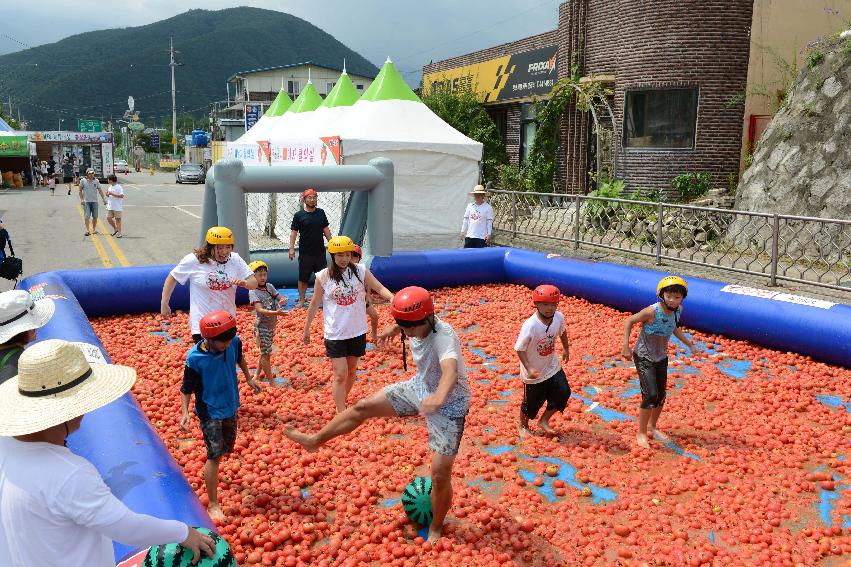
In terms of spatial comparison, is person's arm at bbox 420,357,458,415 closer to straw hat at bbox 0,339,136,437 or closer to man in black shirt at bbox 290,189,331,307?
straw hat at bbox 0,339,136,437

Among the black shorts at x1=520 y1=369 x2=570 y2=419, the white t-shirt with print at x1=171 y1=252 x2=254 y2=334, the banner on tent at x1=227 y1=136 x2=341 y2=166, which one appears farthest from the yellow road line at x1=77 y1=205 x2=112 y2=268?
the black shorts at x1=520 y1=369 x2=570 y2=419

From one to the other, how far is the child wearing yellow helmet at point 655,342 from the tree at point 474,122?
22.0 m

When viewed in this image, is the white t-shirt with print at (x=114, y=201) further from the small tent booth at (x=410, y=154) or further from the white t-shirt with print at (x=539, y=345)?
the white t-shirt with print at (x=539, y=345)

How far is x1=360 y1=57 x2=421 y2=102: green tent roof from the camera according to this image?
59.6ft

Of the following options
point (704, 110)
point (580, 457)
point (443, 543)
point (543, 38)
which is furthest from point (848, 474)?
point (543, 38)

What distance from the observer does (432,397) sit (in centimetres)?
465

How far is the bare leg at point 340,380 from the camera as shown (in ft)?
23.9

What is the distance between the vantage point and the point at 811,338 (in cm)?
947

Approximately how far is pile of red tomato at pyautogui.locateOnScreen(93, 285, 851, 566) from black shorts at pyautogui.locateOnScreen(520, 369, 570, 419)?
37 cm

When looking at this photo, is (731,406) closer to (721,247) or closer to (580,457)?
(580,457)

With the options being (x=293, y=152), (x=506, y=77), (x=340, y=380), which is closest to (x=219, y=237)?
(x=340, y=380)

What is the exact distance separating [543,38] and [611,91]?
198 inches

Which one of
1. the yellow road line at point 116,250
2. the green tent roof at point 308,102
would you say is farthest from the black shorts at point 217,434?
the green tent roof at point 308,102

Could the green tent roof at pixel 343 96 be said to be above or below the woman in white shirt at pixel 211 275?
above
